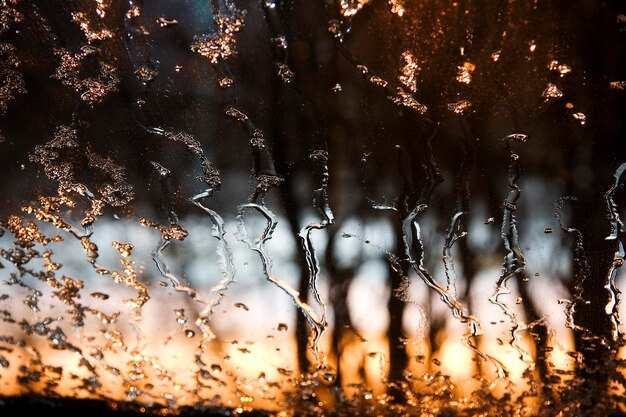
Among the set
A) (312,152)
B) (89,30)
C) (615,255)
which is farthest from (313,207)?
(615,255)

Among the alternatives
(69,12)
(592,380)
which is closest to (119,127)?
(69,12)

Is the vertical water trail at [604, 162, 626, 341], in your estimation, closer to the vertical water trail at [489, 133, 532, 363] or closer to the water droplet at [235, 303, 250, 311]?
the vertical water trail at [489, 133, 532, 363]

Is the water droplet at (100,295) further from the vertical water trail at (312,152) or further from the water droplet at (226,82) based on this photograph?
the water droplet at (226,82)

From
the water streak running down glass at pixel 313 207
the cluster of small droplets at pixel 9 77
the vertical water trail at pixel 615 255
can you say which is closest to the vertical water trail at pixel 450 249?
the water streak running down glass at pixel 313 207

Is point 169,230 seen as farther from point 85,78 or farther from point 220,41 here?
point 220,41

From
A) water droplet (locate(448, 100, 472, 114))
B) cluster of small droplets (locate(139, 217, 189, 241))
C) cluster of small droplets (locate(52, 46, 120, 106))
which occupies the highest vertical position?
cluster of small droplets (locate(52, 46, 120, 106))

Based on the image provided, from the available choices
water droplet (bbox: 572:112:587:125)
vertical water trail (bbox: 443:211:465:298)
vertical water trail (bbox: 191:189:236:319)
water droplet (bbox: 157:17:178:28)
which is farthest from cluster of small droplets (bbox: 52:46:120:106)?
water droplet (bbox: 572:112:587:125)

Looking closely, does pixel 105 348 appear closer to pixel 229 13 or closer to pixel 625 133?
pixel 229 13
